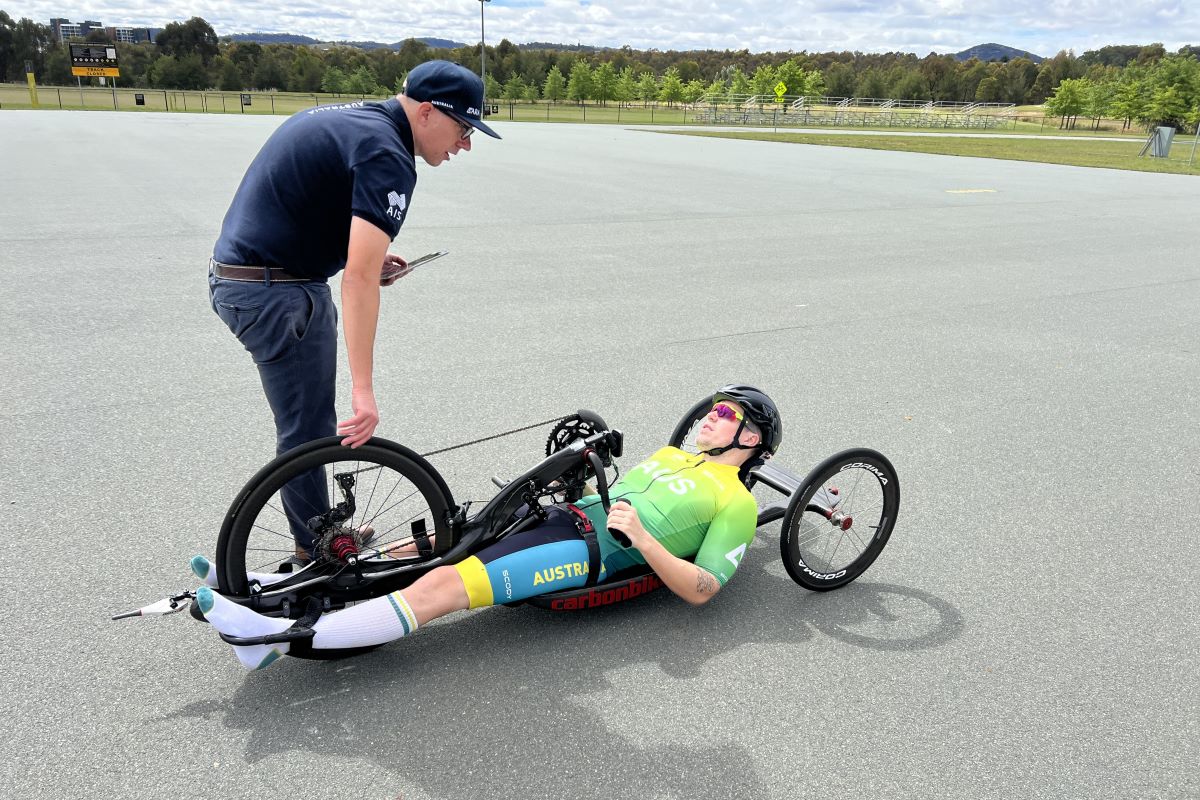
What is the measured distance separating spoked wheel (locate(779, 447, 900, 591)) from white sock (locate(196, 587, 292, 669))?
1.83m

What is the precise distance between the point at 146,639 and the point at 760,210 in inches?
481

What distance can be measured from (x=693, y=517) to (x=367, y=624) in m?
1.22

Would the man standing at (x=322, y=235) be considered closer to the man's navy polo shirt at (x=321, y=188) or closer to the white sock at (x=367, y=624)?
the man's navy polo shirt at (x=321, y=188)

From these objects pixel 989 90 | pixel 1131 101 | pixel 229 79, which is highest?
pixel 989 90

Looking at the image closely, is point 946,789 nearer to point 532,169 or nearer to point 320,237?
point 320,237

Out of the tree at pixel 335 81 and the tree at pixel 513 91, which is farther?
the tree at pixel 335 81

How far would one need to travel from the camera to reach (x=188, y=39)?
420ft

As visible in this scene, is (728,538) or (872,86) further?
(872,86)

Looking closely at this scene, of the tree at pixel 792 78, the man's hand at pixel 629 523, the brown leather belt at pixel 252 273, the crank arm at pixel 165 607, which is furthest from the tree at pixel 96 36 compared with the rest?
the man's hand at pixel 629 523

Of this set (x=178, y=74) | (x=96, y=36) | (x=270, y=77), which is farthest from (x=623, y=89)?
(x=96, y=36)

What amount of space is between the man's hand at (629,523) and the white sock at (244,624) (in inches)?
43.6

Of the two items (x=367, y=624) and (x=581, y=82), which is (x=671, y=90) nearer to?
(x=581, y=82)

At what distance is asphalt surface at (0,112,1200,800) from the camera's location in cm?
246

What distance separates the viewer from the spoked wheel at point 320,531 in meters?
2.66
